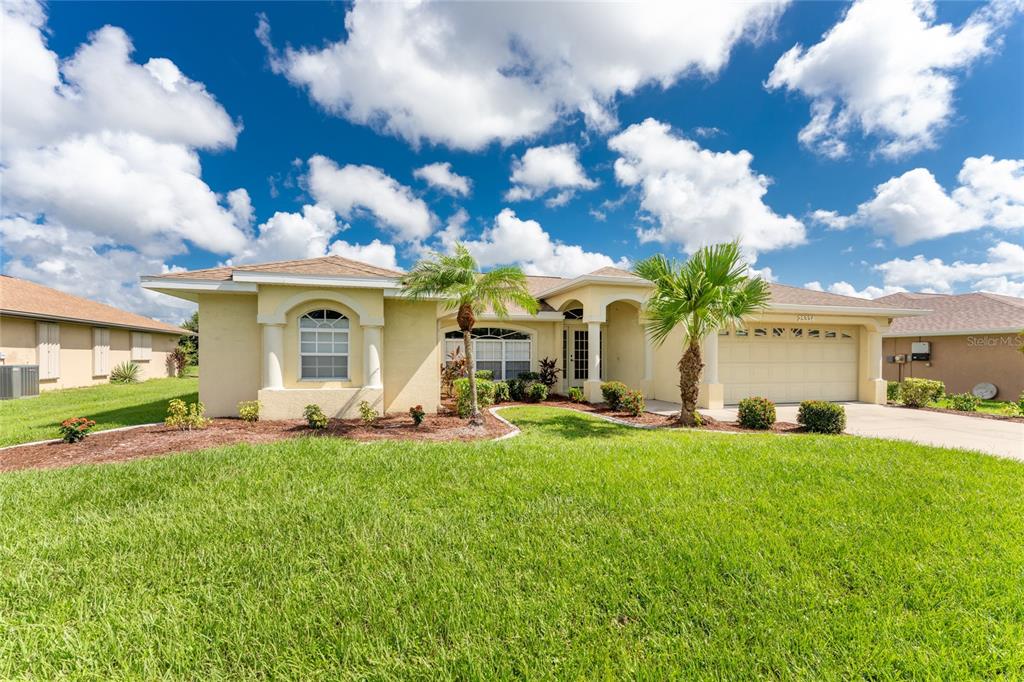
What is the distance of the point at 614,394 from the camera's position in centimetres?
1281

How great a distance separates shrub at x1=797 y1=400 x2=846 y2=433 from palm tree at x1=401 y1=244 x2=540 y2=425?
7.61 metres

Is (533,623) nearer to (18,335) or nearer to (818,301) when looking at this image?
(818,301)

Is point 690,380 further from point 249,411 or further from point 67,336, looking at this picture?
point 67,336

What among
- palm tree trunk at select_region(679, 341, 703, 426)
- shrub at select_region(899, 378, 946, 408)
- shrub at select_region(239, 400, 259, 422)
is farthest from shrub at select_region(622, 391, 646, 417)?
shrub at select_region(899, 378, 946, 408)

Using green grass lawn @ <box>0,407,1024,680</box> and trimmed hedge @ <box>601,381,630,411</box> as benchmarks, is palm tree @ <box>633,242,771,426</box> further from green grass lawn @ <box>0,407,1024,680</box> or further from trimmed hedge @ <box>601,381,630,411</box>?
green grass lawn @ <box>0,407,1024,680</box>

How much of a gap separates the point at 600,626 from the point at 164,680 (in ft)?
10.0

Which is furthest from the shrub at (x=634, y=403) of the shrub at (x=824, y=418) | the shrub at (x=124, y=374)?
the shrub at (x=124, y=374)

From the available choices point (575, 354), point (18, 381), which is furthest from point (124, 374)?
point (575, 354)

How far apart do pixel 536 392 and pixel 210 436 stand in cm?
962

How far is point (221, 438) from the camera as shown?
825 cm

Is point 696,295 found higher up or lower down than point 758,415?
higher up

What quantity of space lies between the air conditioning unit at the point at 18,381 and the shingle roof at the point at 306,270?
13186 mm

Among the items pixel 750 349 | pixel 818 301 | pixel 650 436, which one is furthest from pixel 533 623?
pixel 818 301

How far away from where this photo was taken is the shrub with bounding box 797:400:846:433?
943cm
